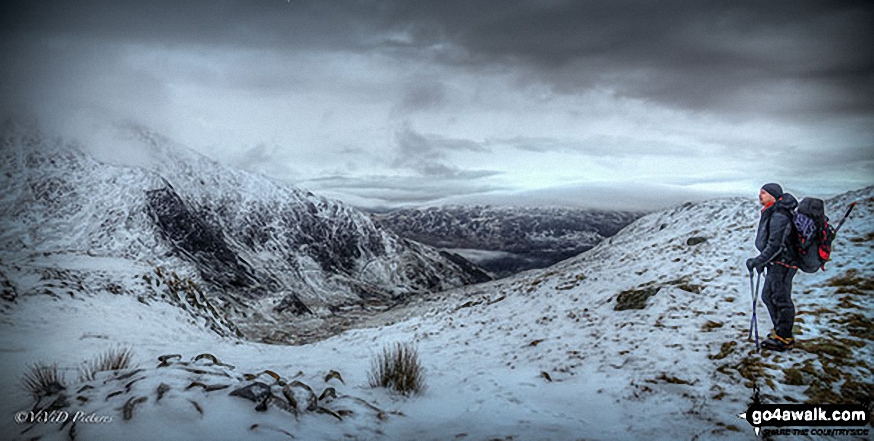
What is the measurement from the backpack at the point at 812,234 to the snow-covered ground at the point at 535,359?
1.59 meters

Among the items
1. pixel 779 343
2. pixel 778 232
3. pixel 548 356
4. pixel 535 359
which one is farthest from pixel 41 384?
pixel 778 232

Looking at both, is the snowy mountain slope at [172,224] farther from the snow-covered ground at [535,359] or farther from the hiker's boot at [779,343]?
the hiker's boot at [779,343]

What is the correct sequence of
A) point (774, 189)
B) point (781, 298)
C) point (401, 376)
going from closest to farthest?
1. point (401, 376)
2. point (781, 298)
3. point (774, 189)

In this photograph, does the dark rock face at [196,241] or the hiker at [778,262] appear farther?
the dark rock face at [196,241]

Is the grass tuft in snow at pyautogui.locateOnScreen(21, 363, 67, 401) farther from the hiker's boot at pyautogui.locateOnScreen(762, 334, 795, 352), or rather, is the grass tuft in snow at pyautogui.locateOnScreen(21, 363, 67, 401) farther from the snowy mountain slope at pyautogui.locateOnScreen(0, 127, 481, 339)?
the snowy mountain slope at pyautogui.locateOnScreen(0, 127, 481, 339)

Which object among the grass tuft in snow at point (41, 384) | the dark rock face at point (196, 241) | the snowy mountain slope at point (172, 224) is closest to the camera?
the grass tuft in snow at point (41, 384)

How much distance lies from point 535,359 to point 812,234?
6.01 metres

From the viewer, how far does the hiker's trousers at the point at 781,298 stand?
747 cm

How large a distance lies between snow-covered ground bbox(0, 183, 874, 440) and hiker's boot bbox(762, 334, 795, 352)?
200 millimetres

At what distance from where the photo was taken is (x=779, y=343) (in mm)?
7477

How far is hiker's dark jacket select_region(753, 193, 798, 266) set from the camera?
24.3 feet

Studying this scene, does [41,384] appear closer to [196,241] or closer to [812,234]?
[812,234]

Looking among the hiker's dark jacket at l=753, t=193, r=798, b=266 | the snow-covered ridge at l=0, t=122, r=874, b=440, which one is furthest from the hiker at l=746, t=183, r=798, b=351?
the snow-covered ridge at l=0, t=122, r=874, b=440

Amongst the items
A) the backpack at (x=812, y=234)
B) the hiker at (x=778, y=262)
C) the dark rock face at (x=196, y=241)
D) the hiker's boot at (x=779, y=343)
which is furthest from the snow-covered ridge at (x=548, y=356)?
the dark rock face at (x=196, y=241)
